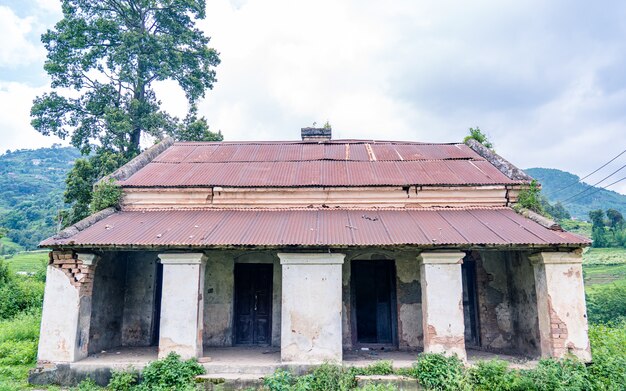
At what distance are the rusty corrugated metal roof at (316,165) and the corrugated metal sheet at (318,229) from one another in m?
0.75

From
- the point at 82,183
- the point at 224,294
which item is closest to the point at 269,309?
the point at 224,294

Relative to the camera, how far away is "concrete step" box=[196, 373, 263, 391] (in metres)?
7.11

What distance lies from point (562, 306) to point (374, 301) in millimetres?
3957

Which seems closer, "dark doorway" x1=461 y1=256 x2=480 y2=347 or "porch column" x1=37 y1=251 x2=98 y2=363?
"porch column" x1=37 y1=251 x2=98 y2=363

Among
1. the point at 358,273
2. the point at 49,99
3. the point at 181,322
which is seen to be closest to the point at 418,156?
the point at 358,273

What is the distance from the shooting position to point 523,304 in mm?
9016

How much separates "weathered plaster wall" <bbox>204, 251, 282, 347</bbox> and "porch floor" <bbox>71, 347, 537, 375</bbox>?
0.41 m

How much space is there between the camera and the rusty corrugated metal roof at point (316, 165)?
32.0 feet

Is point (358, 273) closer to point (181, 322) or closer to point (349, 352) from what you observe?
point (349, 352)

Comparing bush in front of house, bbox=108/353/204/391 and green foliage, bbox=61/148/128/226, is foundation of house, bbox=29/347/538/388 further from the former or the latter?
green foliage, bbox=61/148/128/226

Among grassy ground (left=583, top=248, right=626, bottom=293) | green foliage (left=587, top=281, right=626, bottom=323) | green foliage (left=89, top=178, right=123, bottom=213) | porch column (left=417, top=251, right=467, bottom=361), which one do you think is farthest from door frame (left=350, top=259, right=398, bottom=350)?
grassy ground (left=583, top=248, right=626, bottom=293)

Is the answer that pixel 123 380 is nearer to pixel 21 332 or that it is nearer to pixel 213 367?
pixel 213 367

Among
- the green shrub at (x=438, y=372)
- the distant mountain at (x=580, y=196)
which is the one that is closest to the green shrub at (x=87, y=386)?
the green shrub at (x=438, y=372)

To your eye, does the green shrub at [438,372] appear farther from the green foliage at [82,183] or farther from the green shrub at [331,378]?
the green foliage at [82,183]
